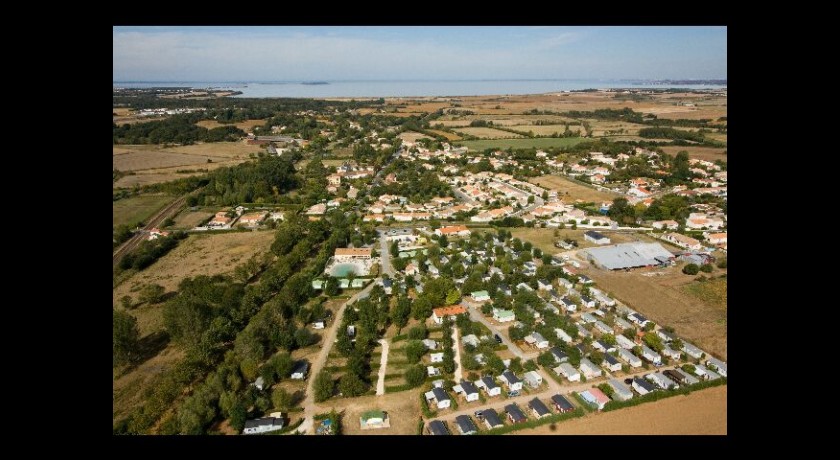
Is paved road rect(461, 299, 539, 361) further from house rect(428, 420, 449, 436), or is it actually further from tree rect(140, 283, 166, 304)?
tree rect(140, 283, 166, 304)

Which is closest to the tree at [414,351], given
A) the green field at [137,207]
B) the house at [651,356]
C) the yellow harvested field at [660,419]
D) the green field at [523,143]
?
the yellow harvested field at [660,419]

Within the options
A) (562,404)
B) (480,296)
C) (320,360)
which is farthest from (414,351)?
(480,296)

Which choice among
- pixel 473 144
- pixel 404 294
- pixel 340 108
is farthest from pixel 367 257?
pixel 340 108

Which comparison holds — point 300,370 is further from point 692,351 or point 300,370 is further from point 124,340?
point 692,351

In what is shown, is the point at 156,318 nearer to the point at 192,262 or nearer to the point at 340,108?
the point at 192,262

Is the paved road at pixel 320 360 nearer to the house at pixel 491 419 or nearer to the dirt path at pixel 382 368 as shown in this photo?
the dirt path at pixel 382 368

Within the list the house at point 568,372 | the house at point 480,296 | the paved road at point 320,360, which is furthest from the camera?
the house at point 480,296
